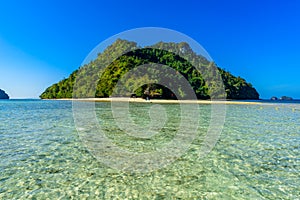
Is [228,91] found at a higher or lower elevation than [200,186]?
higher

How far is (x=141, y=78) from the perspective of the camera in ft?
247

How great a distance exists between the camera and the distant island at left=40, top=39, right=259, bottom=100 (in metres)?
78.9

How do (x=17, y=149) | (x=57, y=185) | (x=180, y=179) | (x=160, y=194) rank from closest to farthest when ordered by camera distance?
(x=160, y=194) < (x=57, y=185) < (x=180, y=179) < (x=17, y=149)

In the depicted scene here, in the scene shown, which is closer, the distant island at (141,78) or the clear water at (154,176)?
the clear water at (154,176)

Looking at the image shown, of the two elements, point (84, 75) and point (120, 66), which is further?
point (84, 75)

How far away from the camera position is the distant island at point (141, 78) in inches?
3108

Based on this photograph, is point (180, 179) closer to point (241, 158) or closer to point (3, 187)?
point (241, 158)

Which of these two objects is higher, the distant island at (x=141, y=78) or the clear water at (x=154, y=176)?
the distant island at (x=141, y=78)

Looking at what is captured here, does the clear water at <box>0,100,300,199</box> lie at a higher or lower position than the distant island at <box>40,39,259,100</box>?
lower

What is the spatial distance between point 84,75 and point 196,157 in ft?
341

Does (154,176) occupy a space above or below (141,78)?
below

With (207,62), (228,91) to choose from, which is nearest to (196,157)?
(228,91)

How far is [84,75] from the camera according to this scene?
10481 centimetres

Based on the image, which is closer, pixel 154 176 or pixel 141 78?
pixel 154 176
